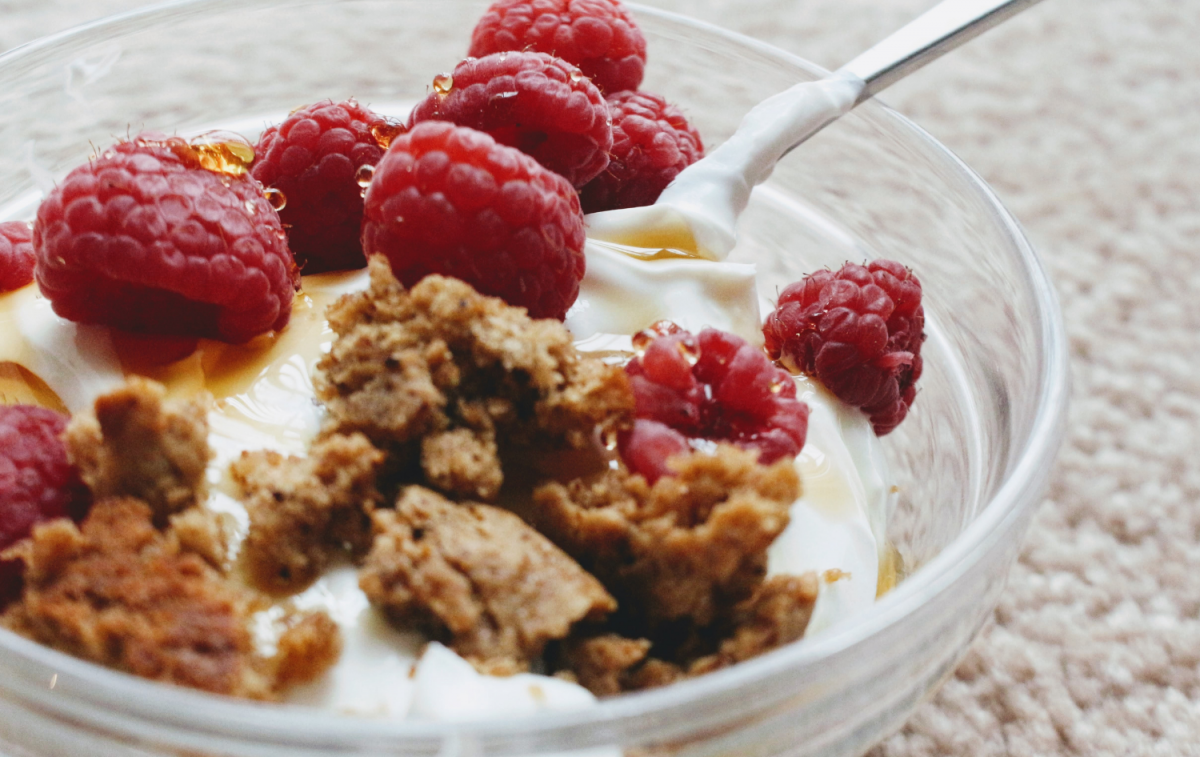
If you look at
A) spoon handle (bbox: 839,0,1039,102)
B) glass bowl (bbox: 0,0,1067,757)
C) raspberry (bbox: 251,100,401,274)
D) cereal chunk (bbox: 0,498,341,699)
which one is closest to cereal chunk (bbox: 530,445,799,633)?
glass bowl (bbox: 0,0,1067,757)

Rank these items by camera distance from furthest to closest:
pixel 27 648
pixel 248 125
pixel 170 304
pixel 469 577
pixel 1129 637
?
pixel 248 125 → pixel 1129 637 → pixel 170 304 → pixel 469 577 → pixel 27 648

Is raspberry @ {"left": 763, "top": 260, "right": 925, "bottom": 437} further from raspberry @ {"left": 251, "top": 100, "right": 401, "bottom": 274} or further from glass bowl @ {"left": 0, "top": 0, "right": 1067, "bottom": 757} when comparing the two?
raspberry @ {"left": 251, "top": 100, "right": 401, "bottom": 274}

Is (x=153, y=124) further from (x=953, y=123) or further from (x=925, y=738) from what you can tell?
(x=953, y=123)

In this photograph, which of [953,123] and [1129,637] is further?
[953,123]

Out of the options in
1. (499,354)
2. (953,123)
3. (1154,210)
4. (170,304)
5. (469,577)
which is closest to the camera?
(469,577)

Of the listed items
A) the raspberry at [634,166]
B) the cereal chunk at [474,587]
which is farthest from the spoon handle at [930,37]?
the cereal chunk at [474,587]

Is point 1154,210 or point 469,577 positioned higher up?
point 469,577

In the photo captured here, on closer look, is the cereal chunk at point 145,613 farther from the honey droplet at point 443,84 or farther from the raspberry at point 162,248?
the honey droplet at point 443,84

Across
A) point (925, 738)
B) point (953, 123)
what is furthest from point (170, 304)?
point (953, 123)
